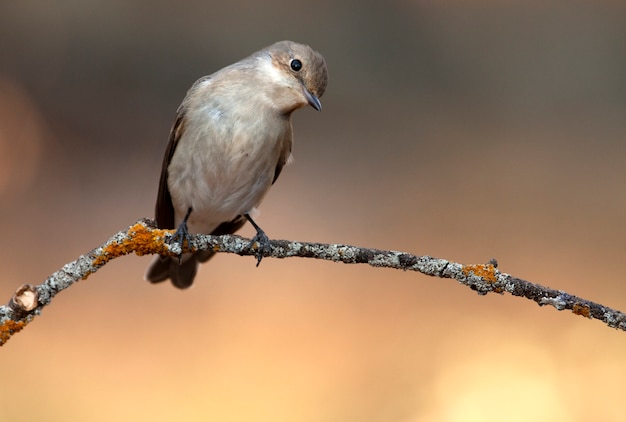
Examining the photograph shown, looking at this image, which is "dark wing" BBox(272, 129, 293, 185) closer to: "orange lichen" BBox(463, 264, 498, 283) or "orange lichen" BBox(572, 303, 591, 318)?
"orange lichen" BBox(463, 264, 498, 283)

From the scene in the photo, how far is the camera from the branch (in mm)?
1409

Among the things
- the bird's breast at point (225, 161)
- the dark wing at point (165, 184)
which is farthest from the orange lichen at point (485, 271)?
the dark wing at point (165, 184)

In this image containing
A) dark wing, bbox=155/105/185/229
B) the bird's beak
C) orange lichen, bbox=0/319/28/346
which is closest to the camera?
orange lichen, bbox=0/319/28/346

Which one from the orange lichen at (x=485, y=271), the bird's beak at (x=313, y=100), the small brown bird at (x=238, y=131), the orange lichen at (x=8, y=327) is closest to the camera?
the orange lichen at (x=8, y=327)

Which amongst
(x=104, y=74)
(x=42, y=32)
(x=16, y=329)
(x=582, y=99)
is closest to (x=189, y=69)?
(x=104, y=74)

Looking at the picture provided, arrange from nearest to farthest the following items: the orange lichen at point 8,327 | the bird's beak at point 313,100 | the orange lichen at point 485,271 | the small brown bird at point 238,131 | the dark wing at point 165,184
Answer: the orange lichen at point 8,327, the orange lichen at point 485,271, the bird's beak at point 313,100, the small brown bird at point 238,131, the dark wing at point 165,184

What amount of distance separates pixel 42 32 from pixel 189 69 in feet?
2.56

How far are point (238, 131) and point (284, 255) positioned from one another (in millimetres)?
565

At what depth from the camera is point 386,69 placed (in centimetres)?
445

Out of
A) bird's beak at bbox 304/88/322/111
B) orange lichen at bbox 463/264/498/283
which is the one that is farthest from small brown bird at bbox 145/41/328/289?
orange lichen at bbox 463/264/498/283

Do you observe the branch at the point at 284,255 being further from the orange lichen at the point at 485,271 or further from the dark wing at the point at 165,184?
the dark wing at the point at 165,184

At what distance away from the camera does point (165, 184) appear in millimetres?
2355

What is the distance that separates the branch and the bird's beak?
1.41 feet

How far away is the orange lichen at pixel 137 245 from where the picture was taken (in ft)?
5.07
